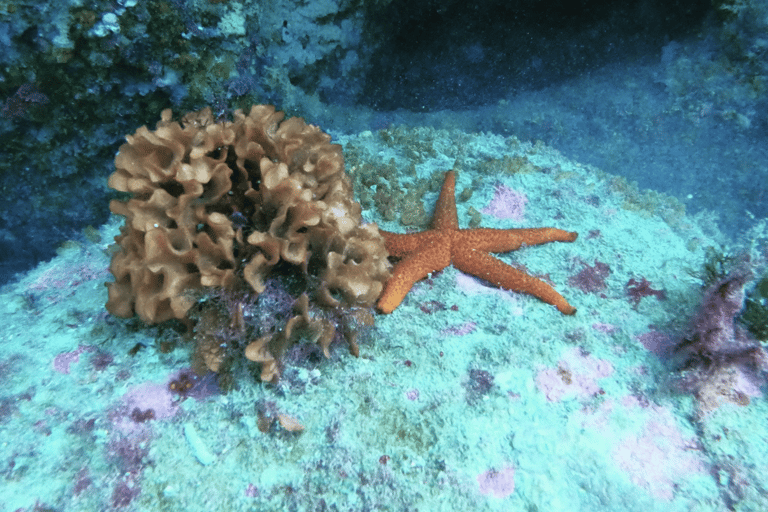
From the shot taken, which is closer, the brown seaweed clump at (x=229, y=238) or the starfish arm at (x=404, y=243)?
the brown seaweed clump at (x=229, y=238)

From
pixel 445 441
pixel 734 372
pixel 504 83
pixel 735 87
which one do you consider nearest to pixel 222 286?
pixel 445 441

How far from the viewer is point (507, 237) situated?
3.99 meters

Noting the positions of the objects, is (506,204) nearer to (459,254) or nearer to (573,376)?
(459,254)

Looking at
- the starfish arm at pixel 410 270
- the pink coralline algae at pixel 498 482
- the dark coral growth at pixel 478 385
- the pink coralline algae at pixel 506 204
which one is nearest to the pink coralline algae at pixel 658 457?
the pink coralline algae at pixel 498 482

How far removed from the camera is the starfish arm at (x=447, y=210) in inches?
158

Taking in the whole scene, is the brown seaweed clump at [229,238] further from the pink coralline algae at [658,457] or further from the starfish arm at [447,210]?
the pink coralline algae at [658,457]

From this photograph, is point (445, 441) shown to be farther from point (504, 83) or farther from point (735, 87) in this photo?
point (735, 87)

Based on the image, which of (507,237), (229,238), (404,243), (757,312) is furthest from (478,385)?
(757,312)

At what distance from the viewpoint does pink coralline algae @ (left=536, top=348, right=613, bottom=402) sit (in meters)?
2.95

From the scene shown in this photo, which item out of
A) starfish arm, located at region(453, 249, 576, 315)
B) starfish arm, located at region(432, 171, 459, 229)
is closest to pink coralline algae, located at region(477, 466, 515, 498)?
starfish arm, located at region(453, 249, 576, 315)

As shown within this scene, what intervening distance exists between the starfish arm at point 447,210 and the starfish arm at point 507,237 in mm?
169

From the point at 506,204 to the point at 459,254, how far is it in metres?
1.36

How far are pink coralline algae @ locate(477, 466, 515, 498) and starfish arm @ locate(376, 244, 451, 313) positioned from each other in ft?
4.45

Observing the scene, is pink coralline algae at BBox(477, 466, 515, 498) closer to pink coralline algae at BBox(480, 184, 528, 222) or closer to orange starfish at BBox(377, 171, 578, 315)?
orange starfish at BBox(377, 171, 578, 315)
